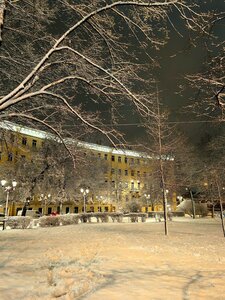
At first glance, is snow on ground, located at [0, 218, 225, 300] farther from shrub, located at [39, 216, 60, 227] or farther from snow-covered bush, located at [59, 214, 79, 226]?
snow-covered bush, located at [59, 214, 79, 226]

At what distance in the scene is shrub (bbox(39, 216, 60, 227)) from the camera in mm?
26141

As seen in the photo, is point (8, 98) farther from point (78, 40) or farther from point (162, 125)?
point (162, 125)

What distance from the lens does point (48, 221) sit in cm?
2638

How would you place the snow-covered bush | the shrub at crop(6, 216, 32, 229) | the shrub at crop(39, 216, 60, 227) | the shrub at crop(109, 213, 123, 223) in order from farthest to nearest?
1. the shrub at crop(109, 213, 123, 223)
2. the snow-covered bush
3. the shrub at crop(39, 216, 60, 227)
4. the shrub at crop(6, 216, 32, 229)

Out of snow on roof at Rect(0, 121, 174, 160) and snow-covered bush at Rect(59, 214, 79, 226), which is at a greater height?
snow on roof at Rect(0, 121, 174, 160)

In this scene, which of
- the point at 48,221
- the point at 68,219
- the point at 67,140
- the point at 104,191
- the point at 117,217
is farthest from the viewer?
the point at 104,191

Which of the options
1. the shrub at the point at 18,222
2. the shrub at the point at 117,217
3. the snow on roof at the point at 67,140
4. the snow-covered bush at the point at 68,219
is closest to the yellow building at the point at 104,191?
the snow on roof at the point at 67,140

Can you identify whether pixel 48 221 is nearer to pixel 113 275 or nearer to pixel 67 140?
pixel 67 140

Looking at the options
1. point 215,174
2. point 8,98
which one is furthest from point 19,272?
point 215,174

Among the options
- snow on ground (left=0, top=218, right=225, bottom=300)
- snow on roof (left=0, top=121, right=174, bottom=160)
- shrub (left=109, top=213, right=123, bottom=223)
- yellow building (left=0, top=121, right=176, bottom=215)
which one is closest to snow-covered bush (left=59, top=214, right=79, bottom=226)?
yellow building (left=0, top=121, right=176, bottom=215)

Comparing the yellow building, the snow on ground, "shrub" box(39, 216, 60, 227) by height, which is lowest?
the snow on ground

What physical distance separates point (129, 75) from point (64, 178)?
1220 inches

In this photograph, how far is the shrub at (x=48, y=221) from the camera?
26.1m

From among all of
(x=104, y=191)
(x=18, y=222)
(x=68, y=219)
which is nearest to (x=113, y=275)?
(x=18, y=222)
